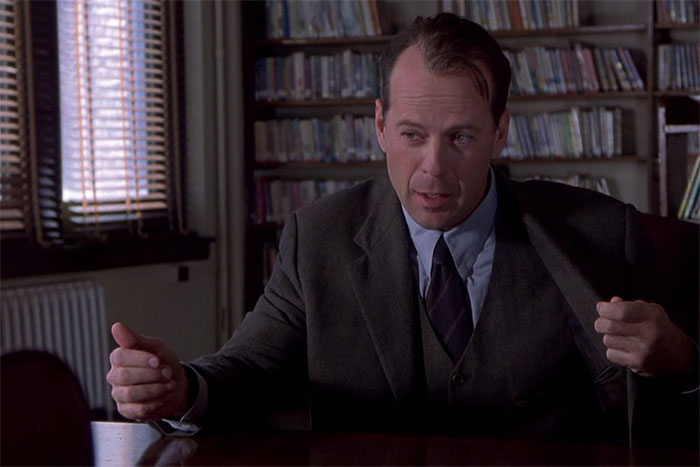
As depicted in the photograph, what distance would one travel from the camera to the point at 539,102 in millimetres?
5223

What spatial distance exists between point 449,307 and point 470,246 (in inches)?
4.8

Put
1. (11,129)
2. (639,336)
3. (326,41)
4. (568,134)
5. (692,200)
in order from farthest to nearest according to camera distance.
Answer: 1. (326,41)
2. (568,134)
3. (11,129)
4. (692,200)
5. (639,336)

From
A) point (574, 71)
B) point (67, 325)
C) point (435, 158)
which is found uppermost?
point (574, 71)

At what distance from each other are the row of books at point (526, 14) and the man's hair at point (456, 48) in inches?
135

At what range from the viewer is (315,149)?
531cm

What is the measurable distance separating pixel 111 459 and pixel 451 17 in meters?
0.91

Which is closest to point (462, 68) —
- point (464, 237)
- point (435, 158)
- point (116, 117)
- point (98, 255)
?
point (435, 158)

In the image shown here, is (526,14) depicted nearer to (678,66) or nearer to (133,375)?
(678,66)

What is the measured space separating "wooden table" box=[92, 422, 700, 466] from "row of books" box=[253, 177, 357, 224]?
4045mm

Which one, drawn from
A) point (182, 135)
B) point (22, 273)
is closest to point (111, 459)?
point (22, 273)

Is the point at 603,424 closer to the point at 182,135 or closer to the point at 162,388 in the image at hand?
the point at 162,388

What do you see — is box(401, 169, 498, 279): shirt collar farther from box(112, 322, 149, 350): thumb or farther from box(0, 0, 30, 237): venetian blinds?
box(0, 0, 30, 237): venetian blinds

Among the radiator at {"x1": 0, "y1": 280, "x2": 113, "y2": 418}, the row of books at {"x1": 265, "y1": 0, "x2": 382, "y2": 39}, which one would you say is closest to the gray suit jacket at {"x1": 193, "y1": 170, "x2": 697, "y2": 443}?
the radiator at {"x1": 0, "y1": 280, "x2": 113, "y2": 418}

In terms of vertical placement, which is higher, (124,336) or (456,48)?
(456,48)
